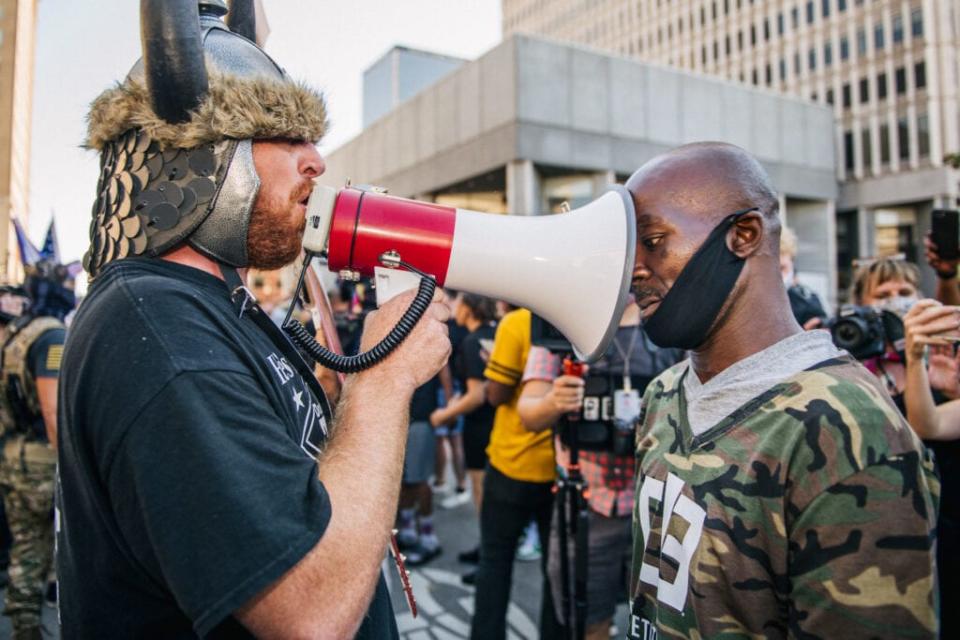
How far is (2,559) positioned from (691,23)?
72845 mm

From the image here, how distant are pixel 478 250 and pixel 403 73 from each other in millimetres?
30422

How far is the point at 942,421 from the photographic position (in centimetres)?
240

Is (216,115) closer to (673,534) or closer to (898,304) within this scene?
(673,534)

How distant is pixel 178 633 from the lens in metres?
1.03

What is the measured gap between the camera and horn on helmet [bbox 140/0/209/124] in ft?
3.61

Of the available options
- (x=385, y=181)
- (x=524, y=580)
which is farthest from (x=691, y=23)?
(x=524, y=580)

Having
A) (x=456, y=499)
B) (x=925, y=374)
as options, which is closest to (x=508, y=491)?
(x=925, y=374)

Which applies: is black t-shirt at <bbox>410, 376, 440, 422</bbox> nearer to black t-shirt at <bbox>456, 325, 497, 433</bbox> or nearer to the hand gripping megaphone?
black t-shirt at <bbox>456, 325, 497, 433</bbox>

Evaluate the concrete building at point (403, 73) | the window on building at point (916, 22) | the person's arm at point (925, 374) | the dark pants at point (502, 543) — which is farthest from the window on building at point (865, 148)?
the dark pants at point (502, 543)

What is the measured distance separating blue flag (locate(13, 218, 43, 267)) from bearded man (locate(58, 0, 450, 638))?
460cm

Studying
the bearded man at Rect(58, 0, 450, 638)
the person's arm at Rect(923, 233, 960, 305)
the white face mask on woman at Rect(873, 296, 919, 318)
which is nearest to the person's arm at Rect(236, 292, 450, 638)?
the bearded man at Rect(58, 0, 450, 638)

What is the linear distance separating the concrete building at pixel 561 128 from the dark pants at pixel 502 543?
1426cm

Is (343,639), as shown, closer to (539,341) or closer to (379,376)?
(379,376)

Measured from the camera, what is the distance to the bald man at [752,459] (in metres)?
1.04
